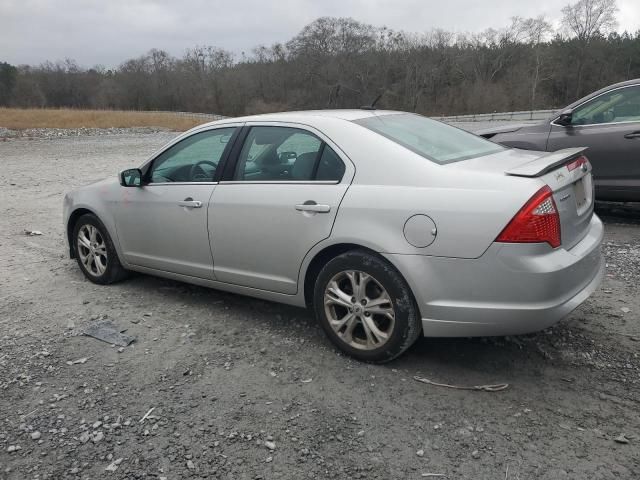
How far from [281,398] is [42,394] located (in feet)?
4.71

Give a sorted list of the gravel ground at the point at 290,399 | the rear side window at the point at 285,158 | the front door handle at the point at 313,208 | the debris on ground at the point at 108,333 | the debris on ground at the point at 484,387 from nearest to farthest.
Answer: the gravel ground at the point at 290,399
the debris on ground at the point at 484,387
the front door handle at the point at 313,208
the rear side window at the point at 285,158
the debris on ground at the point at 108,333

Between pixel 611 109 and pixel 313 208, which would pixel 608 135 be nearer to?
pixel 611 109

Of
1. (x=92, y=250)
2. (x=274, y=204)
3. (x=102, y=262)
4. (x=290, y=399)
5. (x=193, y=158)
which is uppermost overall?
(x=193, y=158)

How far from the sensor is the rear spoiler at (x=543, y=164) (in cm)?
296

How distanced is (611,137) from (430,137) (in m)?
3.83

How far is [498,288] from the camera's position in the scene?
2.87m

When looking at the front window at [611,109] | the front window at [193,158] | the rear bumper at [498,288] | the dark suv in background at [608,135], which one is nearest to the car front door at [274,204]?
the front window at [193,158]

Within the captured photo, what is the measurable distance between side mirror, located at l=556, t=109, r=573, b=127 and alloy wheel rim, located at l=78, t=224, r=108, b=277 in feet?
18.3

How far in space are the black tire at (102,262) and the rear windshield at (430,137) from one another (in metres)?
2.70

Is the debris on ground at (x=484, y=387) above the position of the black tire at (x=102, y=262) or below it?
below

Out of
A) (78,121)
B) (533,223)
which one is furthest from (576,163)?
(78,121)

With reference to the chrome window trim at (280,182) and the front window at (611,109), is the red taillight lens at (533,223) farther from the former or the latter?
the front window at (611,109)

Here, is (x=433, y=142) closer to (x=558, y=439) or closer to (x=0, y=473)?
(x=558, y=439)

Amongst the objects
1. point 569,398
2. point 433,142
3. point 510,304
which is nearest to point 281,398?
point 510,304
